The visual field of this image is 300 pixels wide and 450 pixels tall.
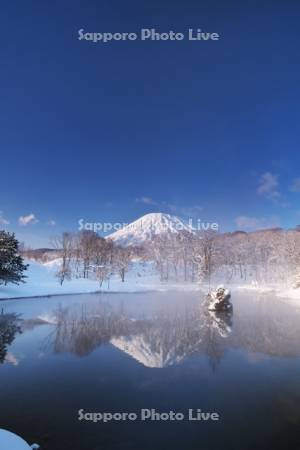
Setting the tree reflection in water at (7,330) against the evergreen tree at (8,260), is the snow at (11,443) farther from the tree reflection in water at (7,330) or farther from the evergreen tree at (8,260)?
the evergreen tree at (8,260)

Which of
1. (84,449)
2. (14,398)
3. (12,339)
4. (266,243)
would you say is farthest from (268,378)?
(266,243)

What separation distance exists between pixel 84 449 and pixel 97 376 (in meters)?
4.61

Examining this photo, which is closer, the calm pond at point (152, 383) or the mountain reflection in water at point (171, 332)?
the calm pond at point (152, 383)

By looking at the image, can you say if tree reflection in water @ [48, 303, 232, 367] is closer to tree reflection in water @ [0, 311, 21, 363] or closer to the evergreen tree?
Result: tree reflection in water @ [0, 311, 21, 363]

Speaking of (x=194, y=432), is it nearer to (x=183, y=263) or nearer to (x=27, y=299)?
(x=27, y=299)

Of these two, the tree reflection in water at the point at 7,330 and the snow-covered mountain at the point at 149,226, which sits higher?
the snow-covered mountain at the point at 149,226

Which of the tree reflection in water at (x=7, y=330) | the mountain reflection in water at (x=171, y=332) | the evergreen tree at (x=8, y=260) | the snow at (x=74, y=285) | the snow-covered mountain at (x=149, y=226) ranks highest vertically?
the snow-covered mountain at (x=149, y=226)

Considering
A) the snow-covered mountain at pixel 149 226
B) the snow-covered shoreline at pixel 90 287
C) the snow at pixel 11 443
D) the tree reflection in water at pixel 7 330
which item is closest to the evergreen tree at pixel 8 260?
the snow-covered shoreline at pixel 90 287

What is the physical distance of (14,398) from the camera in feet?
30.1

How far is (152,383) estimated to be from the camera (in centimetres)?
1054

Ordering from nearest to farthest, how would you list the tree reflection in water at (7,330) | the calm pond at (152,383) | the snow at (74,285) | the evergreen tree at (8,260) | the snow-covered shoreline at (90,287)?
the calm pond at (152,383), the tree reflection in water at (7,330), the evergreen tree at (8,260), the snow-covered shoreline at (90,287), the snow at (74,285)

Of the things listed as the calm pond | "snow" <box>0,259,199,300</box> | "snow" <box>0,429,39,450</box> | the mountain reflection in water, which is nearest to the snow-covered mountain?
"snow" <box>0,259,199,300</box>

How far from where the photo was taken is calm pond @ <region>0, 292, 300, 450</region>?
24.1 ft

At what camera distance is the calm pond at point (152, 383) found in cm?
734
